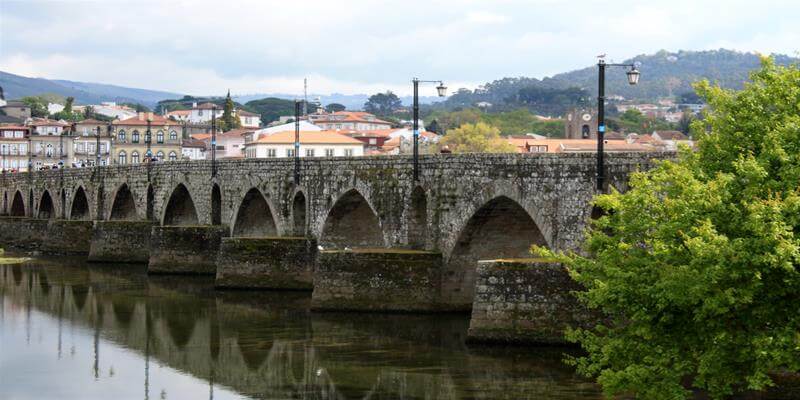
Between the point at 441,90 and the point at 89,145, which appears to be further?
the point at 89,145

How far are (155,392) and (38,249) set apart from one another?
45754 mm

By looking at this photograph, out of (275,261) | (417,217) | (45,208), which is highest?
(417,217)

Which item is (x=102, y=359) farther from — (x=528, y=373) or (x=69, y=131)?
(x=69, y=131)

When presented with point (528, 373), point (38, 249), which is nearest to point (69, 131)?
point (38, 249)

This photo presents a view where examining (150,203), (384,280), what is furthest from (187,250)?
(384,280)

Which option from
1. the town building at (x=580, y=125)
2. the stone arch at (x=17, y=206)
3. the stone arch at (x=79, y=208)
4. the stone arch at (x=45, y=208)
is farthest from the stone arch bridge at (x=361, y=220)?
the town building at (x=580, y=125)

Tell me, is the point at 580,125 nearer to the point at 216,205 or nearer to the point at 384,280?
the point at 216,205

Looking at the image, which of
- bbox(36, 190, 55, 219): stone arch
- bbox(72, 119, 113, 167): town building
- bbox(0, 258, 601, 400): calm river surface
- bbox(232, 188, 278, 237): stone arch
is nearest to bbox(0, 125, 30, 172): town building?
bbox(72, 119, 113, 167): town building

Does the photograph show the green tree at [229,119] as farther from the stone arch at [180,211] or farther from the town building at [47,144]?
the stone arch at [180,211]

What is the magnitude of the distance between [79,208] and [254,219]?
94.2 ft

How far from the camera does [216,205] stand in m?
57.1

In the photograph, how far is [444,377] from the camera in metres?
29.1

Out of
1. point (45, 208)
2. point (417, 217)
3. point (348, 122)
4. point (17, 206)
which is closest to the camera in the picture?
point (417, 217)

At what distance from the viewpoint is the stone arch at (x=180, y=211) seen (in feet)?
206
